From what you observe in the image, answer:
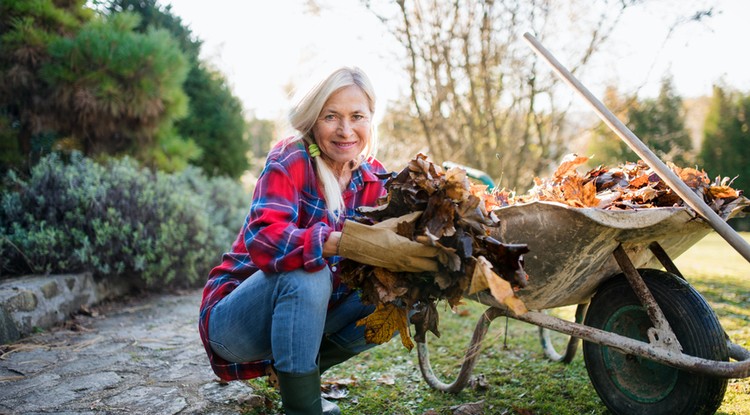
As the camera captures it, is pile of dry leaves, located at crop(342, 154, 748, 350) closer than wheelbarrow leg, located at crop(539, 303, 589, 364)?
Yes

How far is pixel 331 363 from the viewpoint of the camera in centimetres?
203

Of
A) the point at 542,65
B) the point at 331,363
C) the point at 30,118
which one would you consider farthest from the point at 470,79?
the point at 331,363

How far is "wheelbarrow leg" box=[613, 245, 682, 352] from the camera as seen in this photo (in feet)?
5.35

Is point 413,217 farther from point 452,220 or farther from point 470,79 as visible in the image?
point 470,79

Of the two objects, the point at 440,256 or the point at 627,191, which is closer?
the point at 440,256

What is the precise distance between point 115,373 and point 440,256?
1821 mm

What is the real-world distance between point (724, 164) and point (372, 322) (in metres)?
13.7

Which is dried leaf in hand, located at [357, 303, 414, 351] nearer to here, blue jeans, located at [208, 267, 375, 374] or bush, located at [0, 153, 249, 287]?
blue jeans, located at [208, 267, 375, 374]

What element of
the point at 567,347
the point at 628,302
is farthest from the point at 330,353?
the point at 567,347

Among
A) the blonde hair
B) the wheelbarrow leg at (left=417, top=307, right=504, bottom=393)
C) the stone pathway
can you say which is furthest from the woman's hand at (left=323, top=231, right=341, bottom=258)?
the stone pathway

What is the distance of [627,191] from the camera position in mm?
1791

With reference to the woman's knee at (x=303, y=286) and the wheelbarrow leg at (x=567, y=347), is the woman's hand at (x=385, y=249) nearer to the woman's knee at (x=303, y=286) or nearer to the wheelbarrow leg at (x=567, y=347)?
the woman's knee at (x=303, y=286)

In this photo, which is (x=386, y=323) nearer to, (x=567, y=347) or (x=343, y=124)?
(x=343, y=124)

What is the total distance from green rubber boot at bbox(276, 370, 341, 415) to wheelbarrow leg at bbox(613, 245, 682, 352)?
1.08 metres
